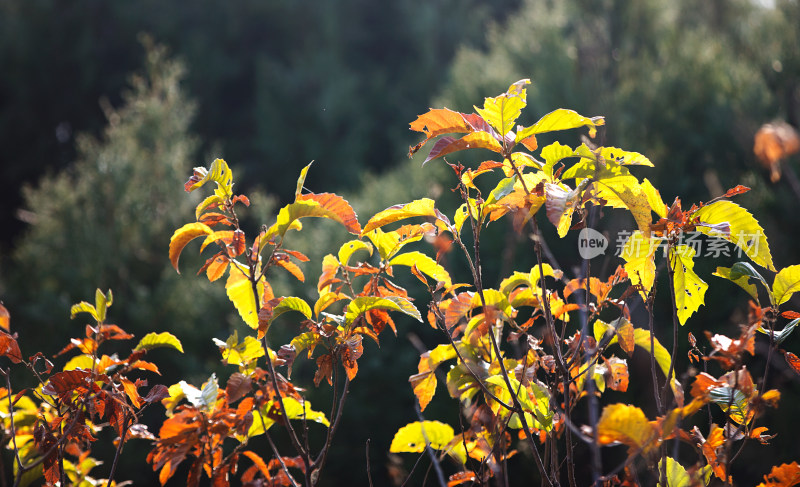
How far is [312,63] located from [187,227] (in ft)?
31.9

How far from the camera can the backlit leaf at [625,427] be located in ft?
2.33

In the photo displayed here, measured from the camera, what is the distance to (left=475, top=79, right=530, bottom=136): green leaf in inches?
36.0

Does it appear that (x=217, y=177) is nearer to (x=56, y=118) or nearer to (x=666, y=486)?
(x=666, y=486)

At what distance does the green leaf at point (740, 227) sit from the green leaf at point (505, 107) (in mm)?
327

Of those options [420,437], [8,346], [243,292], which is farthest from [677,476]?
[8,346]

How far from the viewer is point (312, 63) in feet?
33.3

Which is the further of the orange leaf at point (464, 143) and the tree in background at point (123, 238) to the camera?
the tree in background at point (123, 238)

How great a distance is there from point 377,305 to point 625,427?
1.39ft

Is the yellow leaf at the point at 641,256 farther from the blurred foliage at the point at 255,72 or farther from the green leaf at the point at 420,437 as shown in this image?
the blurred foliage at the point at 255,72

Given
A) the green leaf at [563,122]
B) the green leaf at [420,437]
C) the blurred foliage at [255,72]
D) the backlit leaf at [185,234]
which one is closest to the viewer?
the green leaf at [563,122]

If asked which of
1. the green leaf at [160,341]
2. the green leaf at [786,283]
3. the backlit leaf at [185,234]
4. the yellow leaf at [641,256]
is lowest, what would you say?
the green leaf at [786,283]

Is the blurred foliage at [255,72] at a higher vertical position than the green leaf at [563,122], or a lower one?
higher

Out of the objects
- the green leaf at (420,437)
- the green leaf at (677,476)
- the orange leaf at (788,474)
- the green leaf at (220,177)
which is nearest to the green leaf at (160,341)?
the green leaf at (220,177)

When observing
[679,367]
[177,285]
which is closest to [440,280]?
[679,367]
